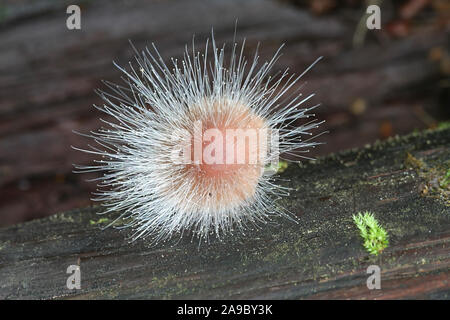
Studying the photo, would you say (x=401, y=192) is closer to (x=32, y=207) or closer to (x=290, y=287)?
(x=290, y=287)

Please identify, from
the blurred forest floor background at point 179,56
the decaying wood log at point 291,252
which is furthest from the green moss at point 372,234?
the blurred forest floor background at point 179,56

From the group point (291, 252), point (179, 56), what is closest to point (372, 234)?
point (291, 252)

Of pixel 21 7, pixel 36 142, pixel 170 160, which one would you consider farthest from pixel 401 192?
pixel 21 7

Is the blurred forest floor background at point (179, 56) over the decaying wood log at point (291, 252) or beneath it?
over

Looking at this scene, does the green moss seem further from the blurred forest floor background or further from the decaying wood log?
the blurred forest floor background

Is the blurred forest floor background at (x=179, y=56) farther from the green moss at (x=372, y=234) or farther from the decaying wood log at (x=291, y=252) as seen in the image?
the green moss at (x=372, y=234)

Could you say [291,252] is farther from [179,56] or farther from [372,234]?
[179,56]
